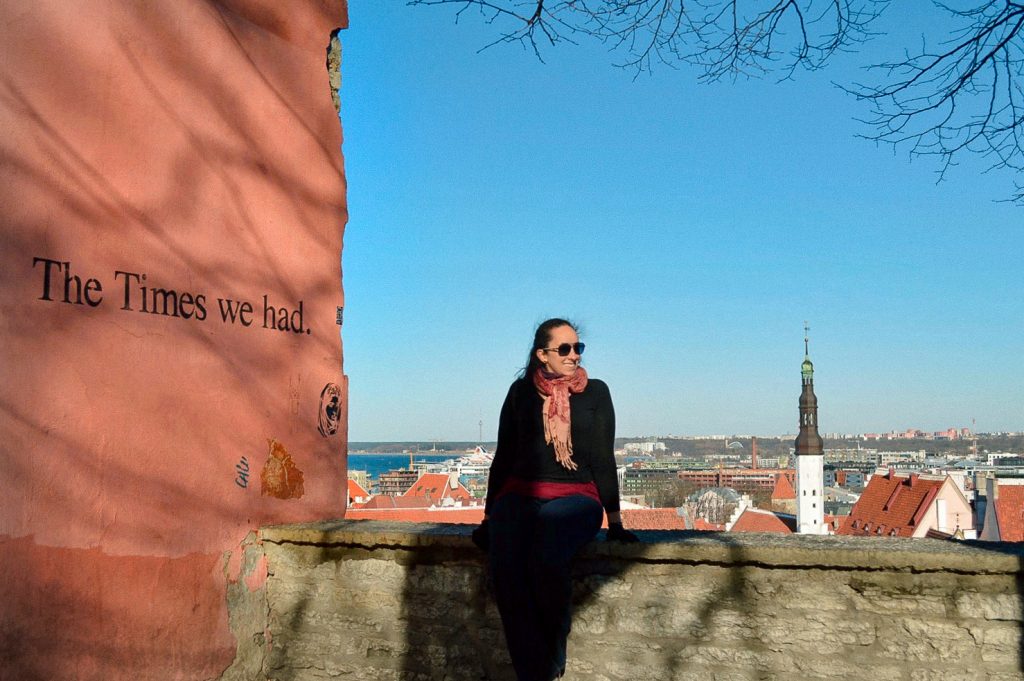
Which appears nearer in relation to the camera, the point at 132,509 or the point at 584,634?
the point at 132,509

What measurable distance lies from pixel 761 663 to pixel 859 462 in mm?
187567

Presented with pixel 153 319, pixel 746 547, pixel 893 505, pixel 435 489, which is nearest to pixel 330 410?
pixel 153 319

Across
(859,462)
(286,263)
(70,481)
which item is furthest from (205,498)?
(859,462)

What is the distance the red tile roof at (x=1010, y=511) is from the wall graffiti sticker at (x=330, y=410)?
41.7 meters

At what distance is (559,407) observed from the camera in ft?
10.6

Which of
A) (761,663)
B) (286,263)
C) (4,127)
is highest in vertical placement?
(4,127)

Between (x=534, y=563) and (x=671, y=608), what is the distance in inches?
24.8

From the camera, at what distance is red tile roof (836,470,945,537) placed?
50688 mm

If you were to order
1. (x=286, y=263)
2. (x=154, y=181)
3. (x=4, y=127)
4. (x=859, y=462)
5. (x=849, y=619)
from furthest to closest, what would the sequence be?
1. (x=859, y=462)
2. (x=286, y=263)
3. (x=154, y=181)
4. (x=849, y=619)
5. (x=4, y=127)

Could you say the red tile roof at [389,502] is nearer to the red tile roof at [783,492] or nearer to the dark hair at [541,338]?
the dark hair at [541,338]

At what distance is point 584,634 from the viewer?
3518 millimetres

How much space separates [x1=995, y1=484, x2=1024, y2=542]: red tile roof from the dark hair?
4217 centimetres

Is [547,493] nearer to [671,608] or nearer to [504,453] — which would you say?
[504,453]

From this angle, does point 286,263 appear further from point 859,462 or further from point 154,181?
point 859,462
